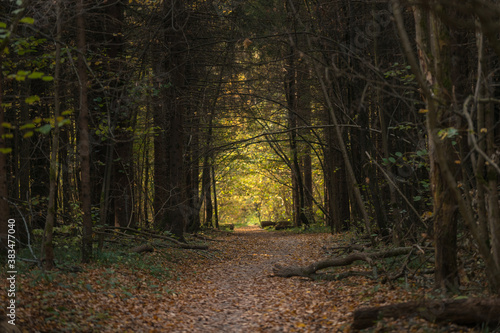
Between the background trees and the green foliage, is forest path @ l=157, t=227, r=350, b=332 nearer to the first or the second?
the green foliage

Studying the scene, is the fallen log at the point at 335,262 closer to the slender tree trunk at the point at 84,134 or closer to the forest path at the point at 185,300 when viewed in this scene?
the forest path at the point at 185,300

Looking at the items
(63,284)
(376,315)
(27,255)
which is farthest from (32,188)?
(376,315)

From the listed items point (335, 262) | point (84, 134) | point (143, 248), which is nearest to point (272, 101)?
point (335, 262)

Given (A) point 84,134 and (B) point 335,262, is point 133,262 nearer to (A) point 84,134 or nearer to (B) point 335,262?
(A) point 84,134

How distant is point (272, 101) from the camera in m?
13.0

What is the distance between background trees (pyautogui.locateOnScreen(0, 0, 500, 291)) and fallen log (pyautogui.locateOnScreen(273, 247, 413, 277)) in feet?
2.08

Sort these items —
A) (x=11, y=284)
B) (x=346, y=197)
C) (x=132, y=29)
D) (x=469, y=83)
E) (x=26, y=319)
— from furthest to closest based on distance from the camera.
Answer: (x=346, y=197) < (x=132, y=29) < (x=469, y=83) < (x=11, y=284) < (x=26, y=319)

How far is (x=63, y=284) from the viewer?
678cm

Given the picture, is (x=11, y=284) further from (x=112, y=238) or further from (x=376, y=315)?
(x=112, y=238)

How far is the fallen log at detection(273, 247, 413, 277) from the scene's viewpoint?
8.64 meters

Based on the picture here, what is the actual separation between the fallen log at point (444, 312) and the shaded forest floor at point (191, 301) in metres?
0.12

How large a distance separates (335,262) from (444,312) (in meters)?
4.40

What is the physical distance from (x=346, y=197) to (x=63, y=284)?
14319mm

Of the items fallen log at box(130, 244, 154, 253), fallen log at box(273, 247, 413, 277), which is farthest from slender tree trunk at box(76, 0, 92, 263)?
fallen log at box(273, 247, 413, 277)
